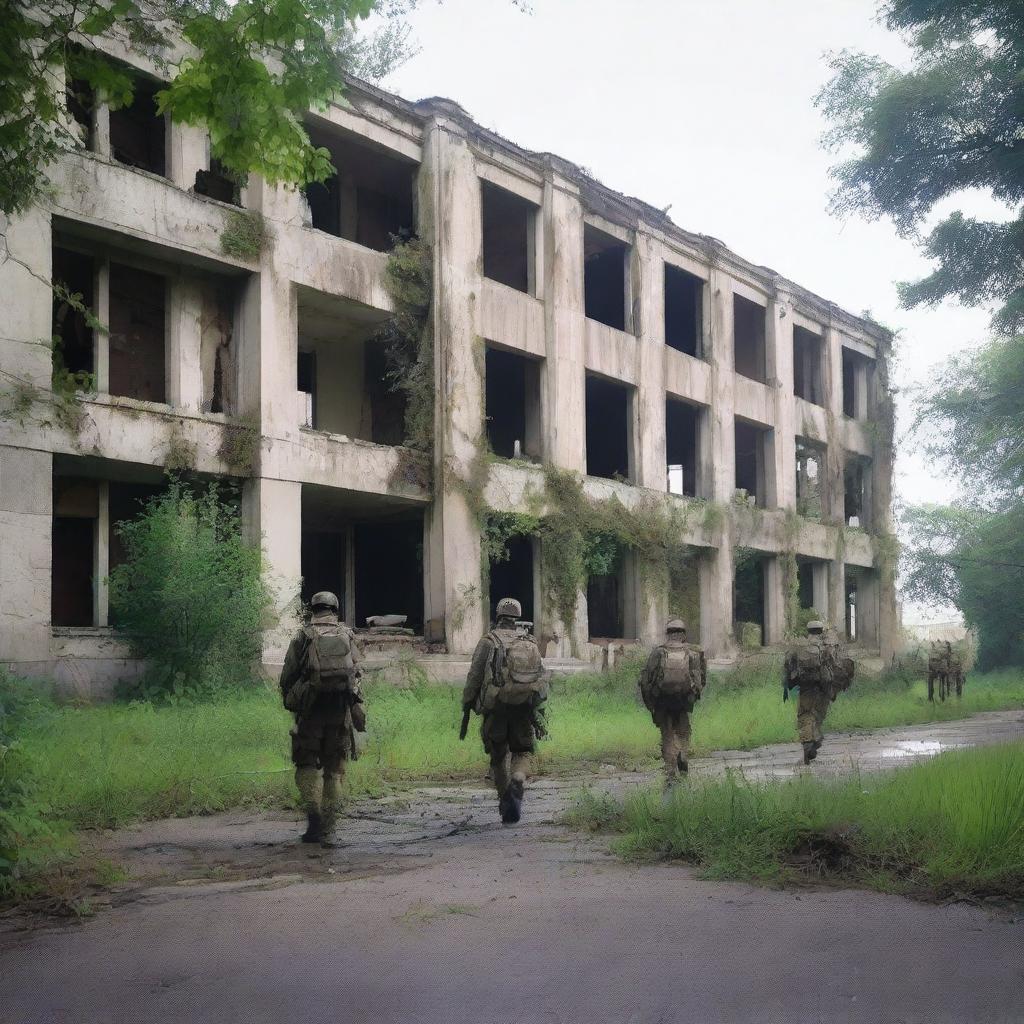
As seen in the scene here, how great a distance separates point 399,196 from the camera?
21.5 metres

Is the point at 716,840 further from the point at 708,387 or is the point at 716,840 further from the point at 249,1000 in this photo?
the point at 708,387

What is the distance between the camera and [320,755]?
8.14 meters

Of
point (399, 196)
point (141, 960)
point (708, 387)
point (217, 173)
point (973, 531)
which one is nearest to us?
point (141, 960)

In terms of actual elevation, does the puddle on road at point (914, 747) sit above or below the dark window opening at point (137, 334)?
below

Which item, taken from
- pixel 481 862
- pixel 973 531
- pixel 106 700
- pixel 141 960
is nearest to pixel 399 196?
pixel 106 700

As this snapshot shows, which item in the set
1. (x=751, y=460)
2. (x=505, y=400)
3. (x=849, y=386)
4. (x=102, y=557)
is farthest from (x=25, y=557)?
(x=849, y=386)

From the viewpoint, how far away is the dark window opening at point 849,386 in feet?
112

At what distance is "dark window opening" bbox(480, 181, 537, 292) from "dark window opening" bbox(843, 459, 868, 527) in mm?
13175

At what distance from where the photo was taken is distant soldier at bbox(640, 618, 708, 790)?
11195mm

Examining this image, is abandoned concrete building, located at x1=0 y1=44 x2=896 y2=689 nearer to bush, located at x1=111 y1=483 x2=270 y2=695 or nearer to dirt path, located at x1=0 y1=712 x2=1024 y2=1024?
bush, located at x1=111 y1=483 x2=270 y2=695

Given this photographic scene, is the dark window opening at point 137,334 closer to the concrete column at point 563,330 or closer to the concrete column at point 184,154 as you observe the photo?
the concrete column at point 184,154

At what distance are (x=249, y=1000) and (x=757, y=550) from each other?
24.5m

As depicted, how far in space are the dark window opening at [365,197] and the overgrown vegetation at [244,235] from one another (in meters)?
2.27

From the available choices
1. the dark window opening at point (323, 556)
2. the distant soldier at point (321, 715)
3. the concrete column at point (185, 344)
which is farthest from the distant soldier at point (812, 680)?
the dark window opening at point (323, 556)
